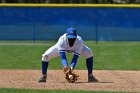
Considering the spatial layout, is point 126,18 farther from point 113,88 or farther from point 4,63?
point 113,88

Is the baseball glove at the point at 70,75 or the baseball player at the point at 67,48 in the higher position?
the baseball player at the point at 67,48

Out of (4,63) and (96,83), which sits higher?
(96,83)

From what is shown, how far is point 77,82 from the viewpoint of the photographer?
493 inches

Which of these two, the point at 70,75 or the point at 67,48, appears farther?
the point at 67,48

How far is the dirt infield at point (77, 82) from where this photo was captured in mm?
11294

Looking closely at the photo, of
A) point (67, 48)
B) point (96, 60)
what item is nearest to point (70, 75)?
point (67, 48)

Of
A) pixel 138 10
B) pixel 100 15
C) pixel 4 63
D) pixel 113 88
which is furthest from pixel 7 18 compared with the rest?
pixel 113 88

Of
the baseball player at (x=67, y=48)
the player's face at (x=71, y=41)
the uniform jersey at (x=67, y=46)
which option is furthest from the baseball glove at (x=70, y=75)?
the player's face at (x=71, y=41)

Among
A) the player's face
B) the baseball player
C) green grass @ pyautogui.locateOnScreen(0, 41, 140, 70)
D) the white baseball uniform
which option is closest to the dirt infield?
the baseball player

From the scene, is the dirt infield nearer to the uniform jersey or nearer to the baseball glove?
the baseball glove

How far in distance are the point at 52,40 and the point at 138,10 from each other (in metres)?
5.47

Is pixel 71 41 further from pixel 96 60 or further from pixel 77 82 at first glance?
pixel 96 60

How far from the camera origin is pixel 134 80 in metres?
13.2

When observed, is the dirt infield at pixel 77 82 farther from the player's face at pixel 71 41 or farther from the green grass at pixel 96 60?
the green grass at pixel 96 60
